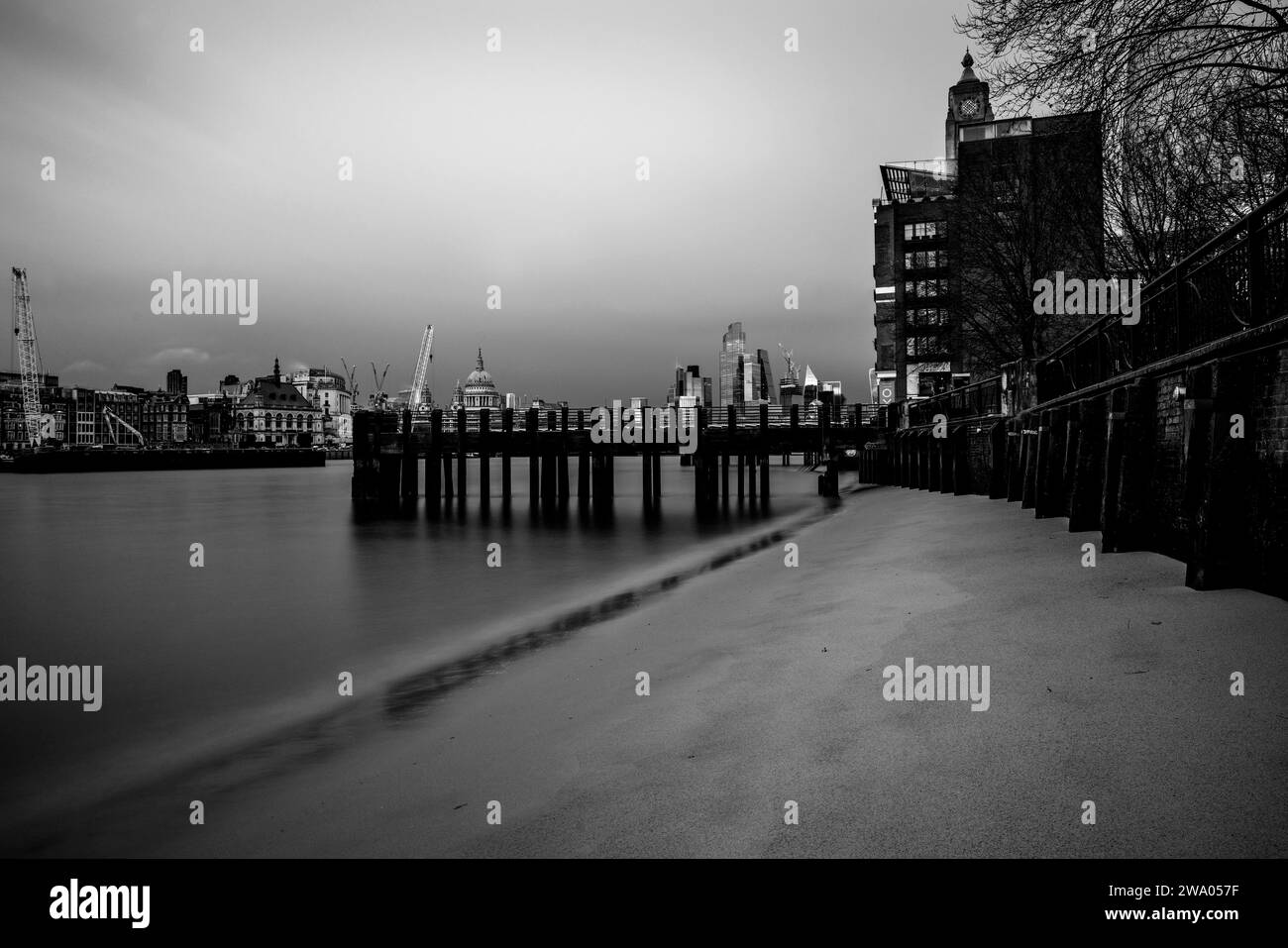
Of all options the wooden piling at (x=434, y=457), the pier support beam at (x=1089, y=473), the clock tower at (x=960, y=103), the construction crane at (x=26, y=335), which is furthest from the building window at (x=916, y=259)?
the construction crane at (x=26, y=335)

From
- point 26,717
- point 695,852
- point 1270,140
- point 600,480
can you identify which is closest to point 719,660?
point 695,852

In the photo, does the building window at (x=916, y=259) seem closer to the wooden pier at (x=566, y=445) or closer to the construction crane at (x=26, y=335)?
the wooden pier at (x=566, y=445)

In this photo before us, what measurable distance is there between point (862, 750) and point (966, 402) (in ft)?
77.8

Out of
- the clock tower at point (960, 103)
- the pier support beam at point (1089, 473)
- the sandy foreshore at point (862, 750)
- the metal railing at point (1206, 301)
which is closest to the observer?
the sandy foreshore at point (862, 750)

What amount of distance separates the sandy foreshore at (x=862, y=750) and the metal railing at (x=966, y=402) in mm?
13977

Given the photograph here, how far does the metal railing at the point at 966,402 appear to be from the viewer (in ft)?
75.0

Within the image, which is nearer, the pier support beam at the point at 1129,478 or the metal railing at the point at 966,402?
the pier support beam at the point at 1129,478

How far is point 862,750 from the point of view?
5.32 meters

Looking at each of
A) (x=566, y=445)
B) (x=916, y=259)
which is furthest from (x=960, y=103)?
(x=566, y=445)

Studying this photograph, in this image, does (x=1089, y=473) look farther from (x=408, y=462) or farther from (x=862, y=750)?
(x=408, y=462)

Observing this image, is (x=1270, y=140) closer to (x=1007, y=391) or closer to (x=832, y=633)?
(x=1007, y=391)

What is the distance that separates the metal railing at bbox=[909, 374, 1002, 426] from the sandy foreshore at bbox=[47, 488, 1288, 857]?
45.9ft

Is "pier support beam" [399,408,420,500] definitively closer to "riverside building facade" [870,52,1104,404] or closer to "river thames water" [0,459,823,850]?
"river thames water" [0,459,823,850]

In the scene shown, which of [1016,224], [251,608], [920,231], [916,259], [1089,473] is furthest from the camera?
[920,231]
